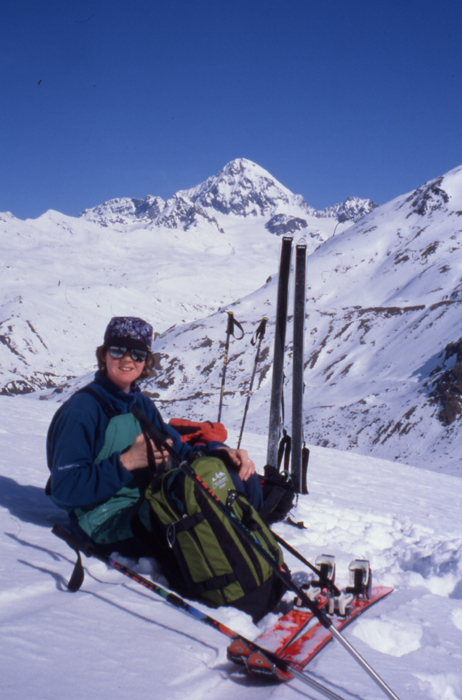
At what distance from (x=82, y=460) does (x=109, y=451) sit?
0.31 meters

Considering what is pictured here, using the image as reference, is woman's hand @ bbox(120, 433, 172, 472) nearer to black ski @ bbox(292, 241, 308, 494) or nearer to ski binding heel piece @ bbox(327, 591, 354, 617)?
ski binding heel piece @ bbox(327, 591, 354, 617)

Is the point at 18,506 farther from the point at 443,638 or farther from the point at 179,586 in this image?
the point at 443,638

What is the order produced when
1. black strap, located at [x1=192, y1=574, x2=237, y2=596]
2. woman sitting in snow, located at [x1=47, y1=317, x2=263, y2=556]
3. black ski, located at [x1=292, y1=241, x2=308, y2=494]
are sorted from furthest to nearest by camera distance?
black ski, located at [x1=292, y1=241, x2=308, y2=494], woman sitting in snow, located at [x1=47, y1=317, x2=263, y2=556], black strap, located at [x1=192, y1=574, x2=237, y2=596]

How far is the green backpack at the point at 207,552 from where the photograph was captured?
2764 millimetres

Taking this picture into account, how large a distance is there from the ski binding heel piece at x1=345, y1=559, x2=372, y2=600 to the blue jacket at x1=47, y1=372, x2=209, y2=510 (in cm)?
176

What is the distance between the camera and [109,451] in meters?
3.41

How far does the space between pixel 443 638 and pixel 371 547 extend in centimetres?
197

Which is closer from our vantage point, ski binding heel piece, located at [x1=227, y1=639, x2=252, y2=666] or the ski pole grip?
ski binding heel piece, located at [x1=227, y1=639, x2=252, y2=666]

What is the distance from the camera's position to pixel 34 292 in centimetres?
11088

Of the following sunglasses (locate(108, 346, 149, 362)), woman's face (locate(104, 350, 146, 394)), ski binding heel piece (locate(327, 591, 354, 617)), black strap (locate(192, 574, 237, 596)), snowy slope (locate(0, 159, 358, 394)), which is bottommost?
ski binding heel piece (locate(327, 591, 354, 617))

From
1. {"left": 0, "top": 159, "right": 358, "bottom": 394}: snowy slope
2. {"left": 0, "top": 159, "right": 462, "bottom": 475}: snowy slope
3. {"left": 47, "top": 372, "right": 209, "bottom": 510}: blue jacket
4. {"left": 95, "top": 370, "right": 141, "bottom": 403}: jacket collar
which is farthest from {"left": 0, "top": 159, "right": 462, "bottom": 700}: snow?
{"left": 95, "top": 370, "right": 141, "bottom": 403}: jacket collar

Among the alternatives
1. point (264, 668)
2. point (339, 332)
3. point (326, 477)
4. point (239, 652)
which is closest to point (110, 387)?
point (239, 652)

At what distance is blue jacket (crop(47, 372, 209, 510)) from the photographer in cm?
306

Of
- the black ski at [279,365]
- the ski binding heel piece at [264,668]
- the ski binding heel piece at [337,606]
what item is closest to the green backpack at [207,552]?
the ski binding heel piece at [337,606]
